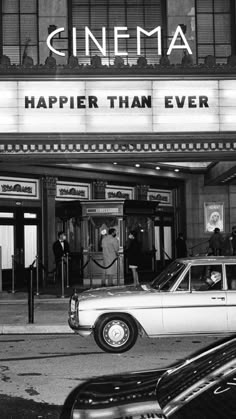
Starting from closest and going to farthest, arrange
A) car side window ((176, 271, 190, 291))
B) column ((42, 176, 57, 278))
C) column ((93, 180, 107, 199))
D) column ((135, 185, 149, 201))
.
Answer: car side window ((176, 271, 190, 291))
column ((42, 176, 57, 278))
column ((93, 180, 107, 199))
column ((135, 185, 149, 201))

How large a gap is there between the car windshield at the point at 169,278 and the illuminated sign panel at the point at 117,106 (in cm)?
567

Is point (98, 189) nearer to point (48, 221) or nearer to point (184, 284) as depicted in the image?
point (48, 221)

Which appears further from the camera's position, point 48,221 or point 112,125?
point 48,221

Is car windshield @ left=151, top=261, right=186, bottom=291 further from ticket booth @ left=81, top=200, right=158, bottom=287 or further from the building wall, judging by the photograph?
the building wall

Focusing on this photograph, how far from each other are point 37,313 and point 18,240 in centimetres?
851

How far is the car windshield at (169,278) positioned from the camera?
385 inches

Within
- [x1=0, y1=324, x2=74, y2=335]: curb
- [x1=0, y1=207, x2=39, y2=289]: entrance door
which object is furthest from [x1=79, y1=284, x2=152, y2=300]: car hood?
[x1=0, y1=207, x2=39, y2=289]: entrance door

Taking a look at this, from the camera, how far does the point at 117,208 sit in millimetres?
20906

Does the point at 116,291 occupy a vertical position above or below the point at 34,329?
above

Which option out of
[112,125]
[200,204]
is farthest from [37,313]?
[200,204]

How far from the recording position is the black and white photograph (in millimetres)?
6020

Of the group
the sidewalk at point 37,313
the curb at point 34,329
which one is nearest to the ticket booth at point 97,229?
the sidewalk at point 37,313

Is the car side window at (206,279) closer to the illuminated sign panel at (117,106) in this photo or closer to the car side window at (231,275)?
the car side window at (231,275)

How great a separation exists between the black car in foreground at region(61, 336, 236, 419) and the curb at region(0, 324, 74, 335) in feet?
27.6
